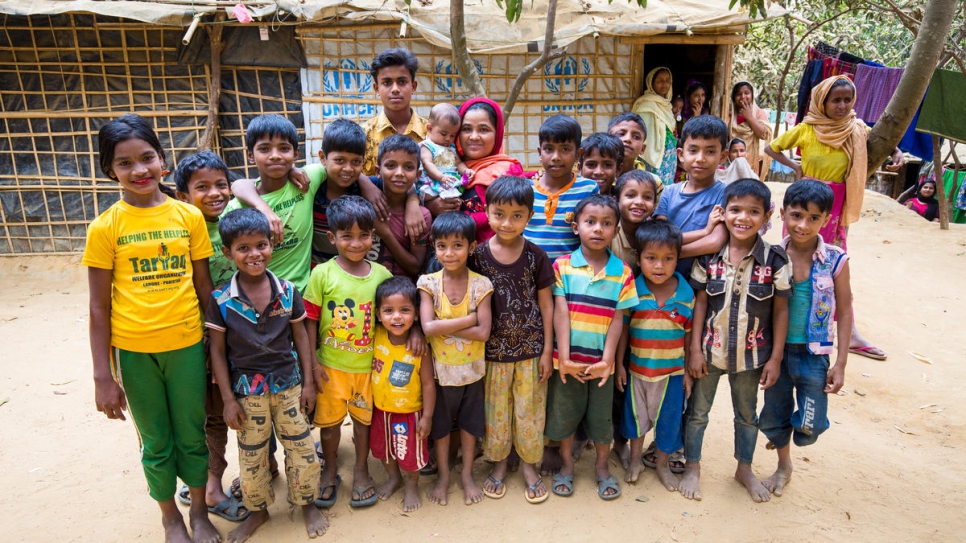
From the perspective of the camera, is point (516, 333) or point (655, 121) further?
point (655, 121)

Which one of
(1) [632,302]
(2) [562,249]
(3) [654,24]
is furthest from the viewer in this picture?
(3) [654,24]

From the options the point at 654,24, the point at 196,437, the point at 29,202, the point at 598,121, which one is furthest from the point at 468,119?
the point at 29,202

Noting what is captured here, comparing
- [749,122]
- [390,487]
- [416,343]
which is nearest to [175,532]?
[390,487]

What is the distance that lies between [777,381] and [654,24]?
12.8ft

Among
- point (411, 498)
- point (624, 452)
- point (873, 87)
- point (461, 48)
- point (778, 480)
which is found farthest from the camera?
point (873, 87)

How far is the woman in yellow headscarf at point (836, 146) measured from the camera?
373 cm

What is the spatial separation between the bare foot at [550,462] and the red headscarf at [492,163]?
1308 mm

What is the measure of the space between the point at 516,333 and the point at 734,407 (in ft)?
3.50

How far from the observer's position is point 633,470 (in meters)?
2.66

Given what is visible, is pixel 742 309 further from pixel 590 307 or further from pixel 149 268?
pixel 149 268

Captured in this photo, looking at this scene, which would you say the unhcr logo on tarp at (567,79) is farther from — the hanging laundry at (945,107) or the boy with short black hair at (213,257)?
the boy with short black hair at (213,257)

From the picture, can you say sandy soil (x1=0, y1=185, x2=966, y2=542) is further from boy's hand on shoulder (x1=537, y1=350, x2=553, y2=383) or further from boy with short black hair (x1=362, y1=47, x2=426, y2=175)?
boy with short black hair (x1=362, y1=47, x2=426, y2=175)

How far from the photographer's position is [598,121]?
20.7 feet

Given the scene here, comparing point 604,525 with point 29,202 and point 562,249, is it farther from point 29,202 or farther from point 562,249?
point 29,202
